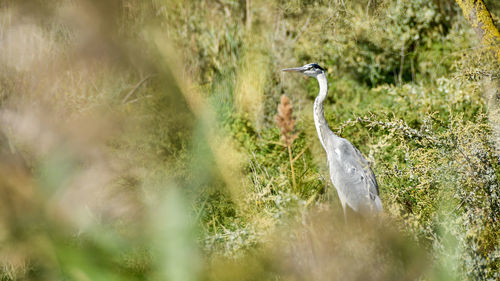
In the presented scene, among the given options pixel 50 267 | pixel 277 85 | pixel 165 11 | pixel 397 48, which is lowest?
pixel 277 85

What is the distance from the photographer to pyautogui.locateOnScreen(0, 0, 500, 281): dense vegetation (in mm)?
539

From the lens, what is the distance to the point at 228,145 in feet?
4.68

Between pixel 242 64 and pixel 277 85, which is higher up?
pixel 242 64

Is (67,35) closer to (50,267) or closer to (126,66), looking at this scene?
(126,66)

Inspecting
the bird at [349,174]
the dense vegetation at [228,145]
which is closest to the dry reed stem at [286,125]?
the dense vegetation at [228,145]

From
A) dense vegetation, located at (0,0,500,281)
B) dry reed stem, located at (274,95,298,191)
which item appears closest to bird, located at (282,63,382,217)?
dense vegetation, located at (0,0,500,281)

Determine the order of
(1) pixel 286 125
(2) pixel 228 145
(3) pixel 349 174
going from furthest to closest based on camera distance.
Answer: (3) pixel 349 174 → (2) pixel 228 145 → (1) pixel 286 125

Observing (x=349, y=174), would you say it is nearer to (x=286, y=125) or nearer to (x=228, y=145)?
(x=228, y=145)

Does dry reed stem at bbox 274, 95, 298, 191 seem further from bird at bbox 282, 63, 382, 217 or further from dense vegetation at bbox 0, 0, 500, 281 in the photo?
bird at bbox 282, 63, 382, 217

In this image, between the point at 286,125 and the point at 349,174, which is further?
the point at 349,174

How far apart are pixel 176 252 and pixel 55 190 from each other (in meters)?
0.22

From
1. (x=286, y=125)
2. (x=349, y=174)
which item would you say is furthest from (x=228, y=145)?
(x=349, y=174)

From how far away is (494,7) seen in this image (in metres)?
4.20

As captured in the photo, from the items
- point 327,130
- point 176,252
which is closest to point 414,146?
point 327,130
